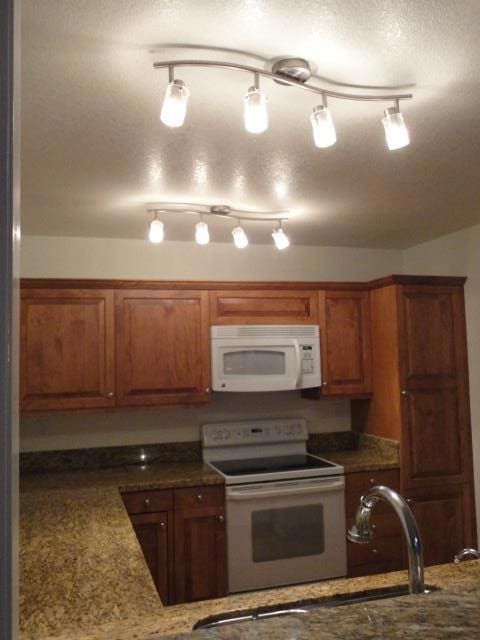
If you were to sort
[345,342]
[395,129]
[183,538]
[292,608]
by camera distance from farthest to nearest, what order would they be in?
[345,342] → [183,538] → [395,129] → [292,608]

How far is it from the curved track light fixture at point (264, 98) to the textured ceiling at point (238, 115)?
0.11ft

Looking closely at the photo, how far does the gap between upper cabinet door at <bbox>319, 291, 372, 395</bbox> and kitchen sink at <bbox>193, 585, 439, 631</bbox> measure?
215 cm

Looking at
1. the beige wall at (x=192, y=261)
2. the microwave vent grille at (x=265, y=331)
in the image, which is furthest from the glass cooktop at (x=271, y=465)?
the beige wall at (x=192, y=261)

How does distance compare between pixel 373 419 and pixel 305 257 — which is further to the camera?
pixel 305 257

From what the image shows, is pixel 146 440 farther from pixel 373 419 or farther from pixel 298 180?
pixel 298 180

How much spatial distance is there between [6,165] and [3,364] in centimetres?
19

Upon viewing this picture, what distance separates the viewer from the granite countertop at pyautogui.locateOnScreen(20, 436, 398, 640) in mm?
1253

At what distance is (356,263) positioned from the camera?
3900 millimetres

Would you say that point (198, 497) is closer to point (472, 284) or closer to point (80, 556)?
point (80, 556)

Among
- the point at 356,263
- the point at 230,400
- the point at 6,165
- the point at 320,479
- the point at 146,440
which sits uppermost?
the point at 356,263

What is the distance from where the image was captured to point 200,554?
290cm

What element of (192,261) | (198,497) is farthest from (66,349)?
(198,497)

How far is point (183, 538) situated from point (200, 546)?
Result: 11cm

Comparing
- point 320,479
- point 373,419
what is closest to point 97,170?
point 320,479
